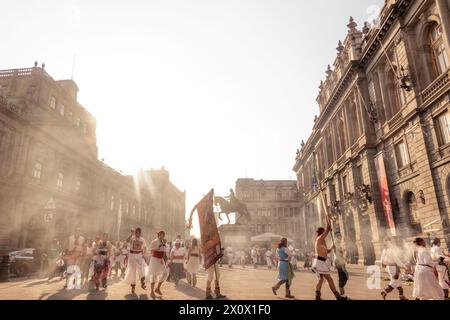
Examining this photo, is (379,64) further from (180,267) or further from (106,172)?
(106,172)

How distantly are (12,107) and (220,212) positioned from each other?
1814 centimetres

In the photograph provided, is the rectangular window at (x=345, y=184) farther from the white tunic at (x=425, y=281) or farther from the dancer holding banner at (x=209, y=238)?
the dancer holding banner at (x=209, y=238)

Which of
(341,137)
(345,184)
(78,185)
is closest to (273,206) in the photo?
(341,137)

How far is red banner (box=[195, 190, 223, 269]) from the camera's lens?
339 inches

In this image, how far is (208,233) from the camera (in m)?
9.02

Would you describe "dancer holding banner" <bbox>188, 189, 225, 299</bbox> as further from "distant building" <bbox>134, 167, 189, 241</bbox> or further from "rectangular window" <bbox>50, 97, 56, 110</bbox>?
"distant building" <bbox>134, 167, 189, 241</bbox>

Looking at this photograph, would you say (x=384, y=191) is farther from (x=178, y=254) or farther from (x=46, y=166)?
(x=46, y=166)

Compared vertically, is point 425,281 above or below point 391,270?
below

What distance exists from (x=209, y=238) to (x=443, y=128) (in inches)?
582

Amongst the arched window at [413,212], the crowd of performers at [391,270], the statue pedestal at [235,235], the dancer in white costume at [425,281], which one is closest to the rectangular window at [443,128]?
the arched window at [413,212]

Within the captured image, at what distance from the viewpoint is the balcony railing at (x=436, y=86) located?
1562 cm

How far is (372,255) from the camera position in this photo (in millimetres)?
24844

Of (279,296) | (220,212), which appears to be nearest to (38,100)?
(220,212)

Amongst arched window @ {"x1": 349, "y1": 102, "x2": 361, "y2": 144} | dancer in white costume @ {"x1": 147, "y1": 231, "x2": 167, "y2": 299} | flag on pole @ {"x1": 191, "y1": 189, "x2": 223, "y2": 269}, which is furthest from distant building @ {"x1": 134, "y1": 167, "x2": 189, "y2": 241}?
flag on pole @ {"x1": 191, "y1": 189, "x2": 223, "y2": 269}
